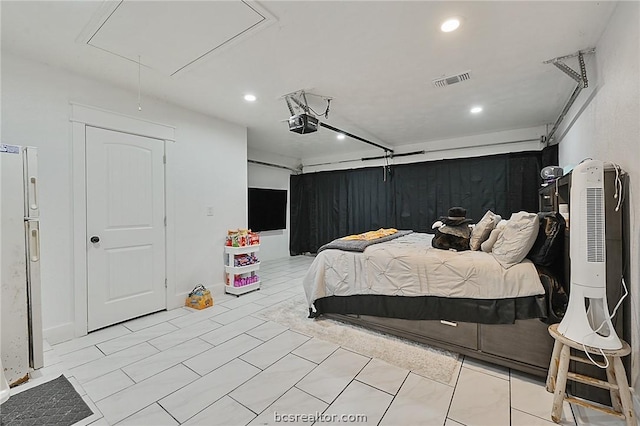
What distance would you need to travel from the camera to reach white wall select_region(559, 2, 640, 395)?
163 centimetres

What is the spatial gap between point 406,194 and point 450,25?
13.4 feet

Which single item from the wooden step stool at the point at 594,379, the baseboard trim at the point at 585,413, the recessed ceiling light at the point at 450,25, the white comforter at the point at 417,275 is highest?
the recessed ceiling light at the point at 450,25

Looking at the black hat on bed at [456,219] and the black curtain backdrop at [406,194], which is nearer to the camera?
the black hat on bed at [456,219]

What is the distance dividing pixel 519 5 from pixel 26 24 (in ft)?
11.2

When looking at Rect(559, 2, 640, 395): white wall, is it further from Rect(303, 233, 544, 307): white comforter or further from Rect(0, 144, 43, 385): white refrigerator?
Rect(0, 144, 43, 385): white refrigerator

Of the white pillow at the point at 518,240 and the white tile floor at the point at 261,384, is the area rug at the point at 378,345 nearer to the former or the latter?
the white tile floor at the point at 261,384

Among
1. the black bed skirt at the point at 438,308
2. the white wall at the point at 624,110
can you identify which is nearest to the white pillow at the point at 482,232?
the black bed skirt at the point at 438,308

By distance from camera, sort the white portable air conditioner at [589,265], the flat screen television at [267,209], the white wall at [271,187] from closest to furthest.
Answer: the white portable air conditioner at [589,265] < the flat screen television at [267,209] < the white wall at [271,187]

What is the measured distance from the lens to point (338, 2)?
1.82 meters

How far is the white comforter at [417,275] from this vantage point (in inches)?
83.8

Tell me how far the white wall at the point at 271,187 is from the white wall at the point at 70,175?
2.04 m

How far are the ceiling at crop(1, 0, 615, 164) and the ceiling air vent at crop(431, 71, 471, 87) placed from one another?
0.25 ft

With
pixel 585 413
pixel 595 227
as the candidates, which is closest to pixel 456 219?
pixel 595 227

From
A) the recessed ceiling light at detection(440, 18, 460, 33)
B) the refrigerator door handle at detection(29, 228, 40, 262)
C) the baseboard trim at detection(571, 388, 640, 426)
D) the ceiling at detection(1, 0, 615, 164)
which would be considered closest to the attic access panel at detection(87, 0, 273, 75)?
the ceiling at detection(1, 0, 615, 164)
